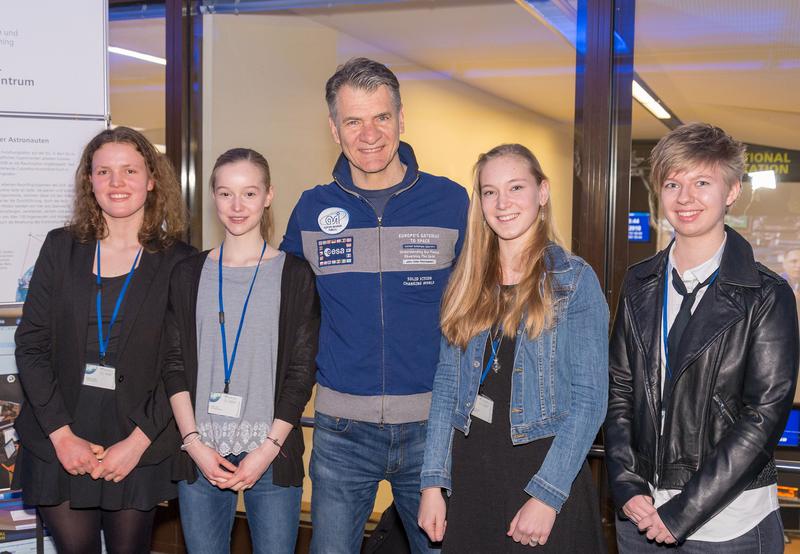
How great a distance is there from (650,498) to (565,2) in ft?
7.22

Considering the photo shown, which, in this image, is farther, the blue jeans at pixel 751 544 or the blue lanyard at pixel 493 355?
the blue lanyard at pixel 493 355

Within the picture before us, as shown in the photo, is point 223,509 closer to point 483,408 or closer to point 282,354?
point 282,354

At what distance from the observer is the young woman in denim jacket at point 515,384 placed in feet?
6.16

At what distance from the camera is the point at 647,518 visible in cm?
188

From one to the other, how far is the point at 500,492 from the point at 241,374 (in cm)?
82

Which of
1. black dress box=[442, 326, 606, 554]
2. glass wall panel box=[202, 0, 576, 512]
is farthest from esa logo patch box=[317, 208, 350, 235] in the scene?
glass wall panel box=[202, 0, 576, 512]

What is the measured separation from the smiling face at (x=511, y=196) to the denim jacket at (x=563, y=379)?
107 mm

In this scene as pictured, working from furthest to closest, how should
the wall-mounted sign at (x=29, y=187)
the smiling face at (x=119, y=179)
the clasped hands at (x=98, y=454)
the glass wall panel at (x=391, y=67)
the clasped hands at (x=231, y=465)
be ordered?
the glass wall panel at (x=391, y=67) → the wall-mounted sign at (x=29, y=187) → the smiling face at (x=119, y=179) → the clasped hands at (x=98, y=454) → the clasped hands at (x=231, y=465)

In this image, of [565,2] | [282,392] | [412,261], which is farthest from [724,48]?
[282,392]

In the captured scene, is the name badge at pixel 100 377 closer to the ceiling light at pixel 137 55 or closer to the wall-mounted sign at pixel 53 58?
the wall-mounted sign at pixel 53 58

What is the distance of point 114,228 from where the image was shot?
247 cm

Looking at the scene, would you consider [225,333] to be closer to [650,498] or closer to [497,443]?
[497,443]

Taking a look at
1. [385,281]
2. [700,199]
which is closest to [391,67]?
[385,281]

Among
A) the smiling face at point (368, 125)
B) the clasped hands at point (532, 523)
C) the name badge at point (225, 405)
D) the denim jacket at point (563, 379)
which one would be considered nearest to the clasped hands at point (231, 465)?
the name badge at point (225, 405)
